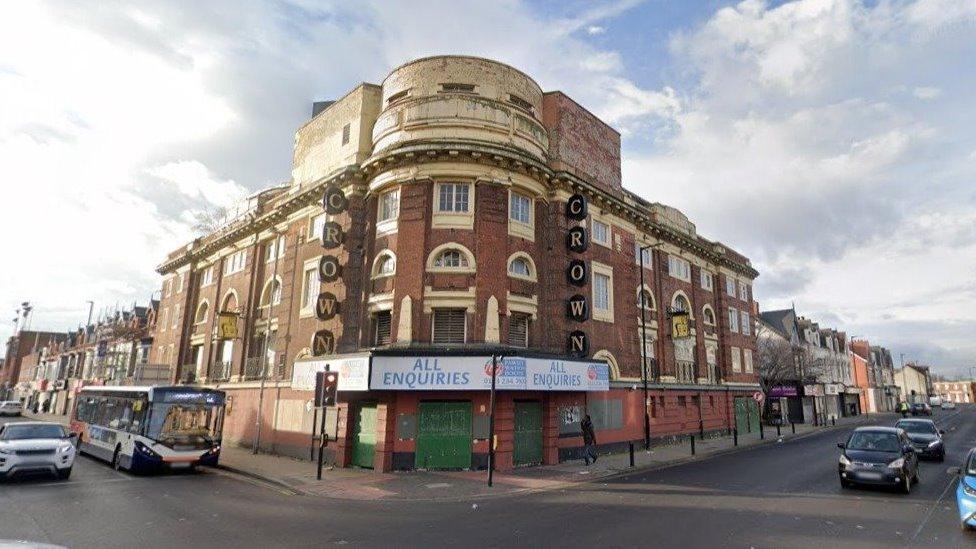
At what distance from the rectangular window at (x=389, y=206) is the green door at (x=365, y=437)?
811cm

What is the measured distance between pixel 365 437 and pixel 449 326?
17.8 ft

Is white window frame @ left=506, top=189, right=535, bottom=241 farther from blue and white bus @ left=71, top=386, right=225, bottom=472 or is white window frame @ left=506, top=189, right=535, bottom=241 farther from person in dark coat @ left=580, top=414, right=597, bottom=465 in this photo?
blue and white bus @ left=71, top=386, right=225, bottom=472

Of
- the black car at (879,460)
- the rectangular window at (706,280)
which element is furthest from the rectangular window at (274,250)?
the rectangular window at (706,280)

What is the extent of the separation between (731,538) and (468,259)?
44.9 feet

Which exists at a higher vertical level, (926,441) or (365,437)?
(926,441)

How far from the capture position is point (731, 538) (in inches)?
388

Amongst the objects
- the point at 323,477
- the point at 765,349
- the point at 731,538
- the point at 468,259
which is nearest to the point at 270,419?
the point at 323,477

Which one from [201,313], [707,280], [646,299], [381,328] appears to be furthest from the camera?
[707,280]

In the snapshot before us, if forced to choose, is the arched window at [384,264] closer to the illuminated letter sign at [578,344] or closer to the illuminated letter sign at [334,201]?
the illuminated letter sign at [334,201]

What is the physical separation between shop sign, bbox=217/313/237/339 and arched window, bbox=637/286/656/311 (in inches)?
937

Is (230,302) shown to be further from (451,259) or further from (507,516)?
(507,516)

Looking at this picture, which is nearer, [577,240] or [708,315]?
[577,240]

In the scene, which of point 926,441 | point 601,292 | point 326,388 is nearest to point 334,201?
point 326,388

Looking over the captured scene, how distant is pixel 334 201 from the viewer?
23812 mm
